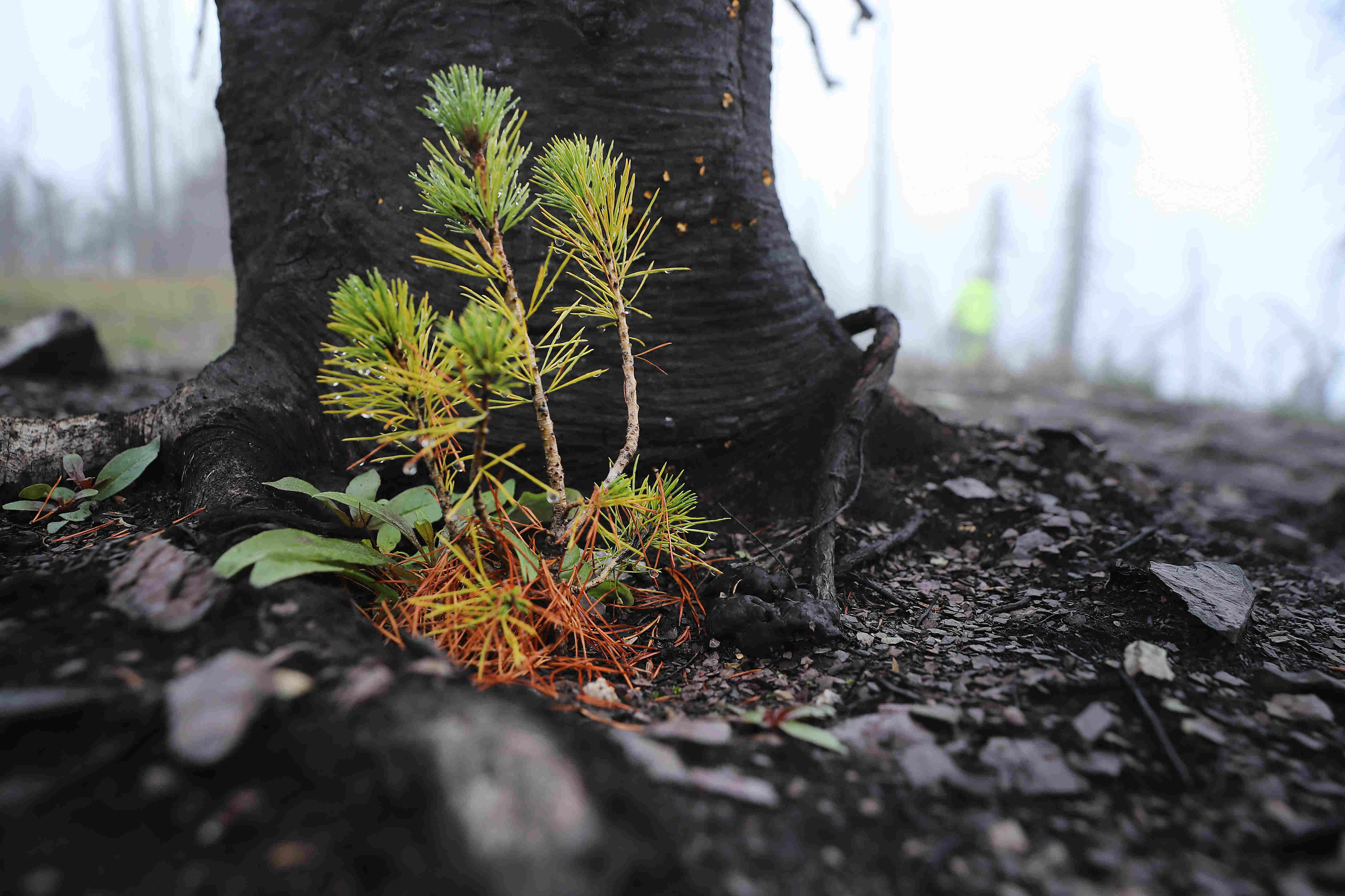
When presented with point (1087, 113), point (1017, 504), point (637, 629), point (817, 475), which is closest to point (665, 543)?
point (637, 629)

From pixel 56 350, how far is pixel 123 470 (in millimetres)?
3251

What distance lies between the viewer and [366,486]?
1708 mm

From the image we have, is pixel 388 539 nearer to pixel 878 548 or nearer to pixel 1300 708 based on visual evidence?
pixel 878 548

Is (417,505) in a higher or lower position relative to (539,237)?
lower

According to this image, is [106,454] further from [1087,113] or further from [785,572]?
[1087,113]

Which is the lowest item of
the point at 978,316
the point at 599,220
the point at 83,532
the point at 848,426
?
the point at 83,532

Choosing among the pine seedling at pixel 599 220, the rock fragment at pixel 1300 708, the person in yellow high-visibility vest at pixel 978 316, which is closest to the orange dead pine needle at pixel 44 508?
the pine seedling at pixel 599 220

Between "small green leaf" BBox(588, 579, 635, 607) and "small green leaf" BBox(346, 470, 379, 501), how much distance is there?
663 mm

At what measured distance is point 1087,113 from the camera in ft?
52.7

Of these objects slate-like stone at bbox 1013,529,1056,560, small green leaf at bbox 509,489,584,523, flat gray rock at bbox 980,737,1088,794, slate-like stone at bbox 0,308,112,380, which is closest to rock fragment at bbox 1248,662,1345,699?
flat gray rock at bbox 980,737,1088,794

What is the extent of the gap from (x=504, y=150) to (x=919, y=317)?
2826cm

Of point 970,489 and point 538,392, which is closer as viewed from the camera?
point 538,392

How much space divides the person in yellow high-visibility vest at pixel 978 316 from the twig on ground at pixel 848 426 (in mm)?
17993

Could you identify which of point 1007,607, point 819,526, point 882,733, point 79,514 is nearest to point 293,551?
point 79,514
